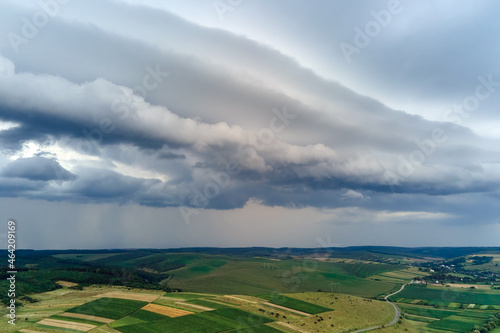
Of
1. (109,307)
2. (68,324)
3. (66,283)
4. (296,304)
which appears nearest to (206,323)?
→ (109,307)

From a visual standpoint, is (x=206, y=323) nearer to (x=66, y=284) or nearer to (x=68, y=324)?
(x=68, y=324)

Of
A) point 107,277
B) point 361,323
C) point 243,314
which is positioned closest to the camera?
point 243,314

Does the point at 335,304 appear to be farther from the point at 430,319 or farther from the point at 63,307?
the point at 63,307

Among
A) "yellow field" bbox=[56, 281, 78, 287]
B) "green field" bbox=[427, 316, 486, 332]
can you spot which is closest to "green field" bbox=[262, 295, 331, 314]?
"green field" bbox=[427, 316, 486, 332]

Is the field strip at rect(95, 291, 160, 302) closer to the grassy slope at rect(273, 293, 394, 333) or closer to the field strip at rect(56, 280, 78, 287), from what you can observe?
the field strip at rect(56, 280, 78, 287)

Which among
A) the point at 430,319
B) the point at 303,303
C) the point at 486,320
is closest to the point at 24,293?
the point at 303,303
